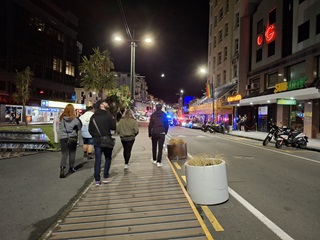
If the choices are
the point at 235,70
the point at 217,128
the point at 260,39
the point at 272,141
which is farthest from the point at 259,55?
the point at 272,141

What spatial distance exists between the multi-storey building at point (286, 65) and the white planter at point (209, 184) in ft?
48.5

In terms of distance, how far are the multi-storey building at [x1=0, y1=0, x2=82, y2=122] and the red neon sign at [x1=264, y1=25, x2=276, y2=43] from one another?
3684 cm

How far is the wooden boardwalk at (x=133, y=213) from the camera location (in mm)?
3812

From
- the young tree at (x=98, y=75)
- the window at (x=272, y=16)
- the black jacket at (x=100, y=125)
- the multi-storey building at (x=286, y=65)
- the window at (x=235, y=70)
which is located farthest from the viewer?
the window at (x=235, y=70)

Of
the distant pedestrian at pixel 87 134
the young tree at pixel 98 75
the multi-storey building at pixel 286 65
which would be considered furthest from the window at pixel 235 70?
the distant pedestrian at pixel 87 134

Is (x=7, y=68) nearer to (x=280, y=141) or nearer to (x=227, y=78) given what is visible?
(x=227, y=78)

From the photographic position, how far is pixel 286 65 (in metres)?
24.7

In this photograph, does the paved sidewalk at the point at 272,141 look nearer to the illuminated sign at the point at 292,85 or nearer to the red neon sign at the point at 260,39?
the illuminated sign at the point at 292,85

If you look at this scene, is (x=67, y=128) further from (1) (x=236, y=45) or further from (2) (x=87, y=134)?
(1) (x=236, y=45)

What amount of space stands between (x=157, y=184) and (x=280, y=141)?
10.6 m

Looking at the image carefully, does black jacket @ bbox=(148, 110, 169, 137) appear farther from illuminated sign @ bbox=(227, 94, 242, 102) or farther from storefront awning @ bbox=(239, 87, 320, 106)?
illuminated sign @ bbox=(227, 94, 242, 102)

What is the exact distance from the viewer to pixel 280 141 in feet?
47.8

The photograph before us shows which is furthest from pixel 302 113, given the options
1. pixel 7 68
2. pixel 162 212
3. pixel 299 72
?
pixel 7 68

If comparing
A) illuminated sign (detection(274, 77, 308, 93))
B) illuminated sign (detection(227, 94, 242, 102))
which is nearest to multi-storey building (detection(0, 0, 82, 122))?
illuminated sign (detection(227, 94, 242, 102))
